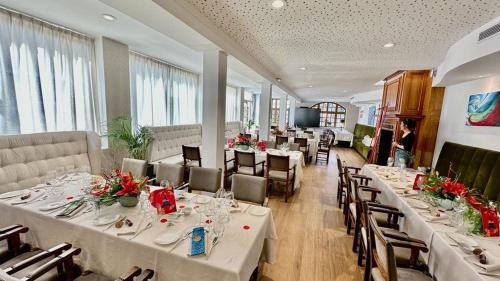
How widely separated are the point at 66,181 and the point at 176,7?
2.12 meters

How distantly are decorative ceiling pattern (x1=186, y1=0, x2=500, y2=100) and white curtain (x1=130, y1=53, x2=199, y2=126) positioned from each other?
2.36 m

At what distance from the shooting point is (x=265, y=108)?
6441 millimetres

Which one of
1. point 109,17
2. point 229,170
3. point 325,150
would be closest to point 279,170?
point 229,170

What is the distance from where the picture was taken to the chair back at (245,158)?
12.1 feet

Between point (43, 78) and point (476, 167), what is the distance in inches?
239

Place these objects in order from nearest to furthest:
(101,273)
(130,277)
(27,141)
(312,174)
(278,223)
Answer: (130,277), (101,273), (27,141), (278,223), (312,174)

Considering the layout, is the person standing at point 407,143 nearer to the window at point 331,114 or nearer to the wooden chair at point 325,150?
the wooden chair at point 325,150

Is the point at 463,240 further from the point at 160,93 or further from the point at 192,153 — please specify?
the point at 160,93

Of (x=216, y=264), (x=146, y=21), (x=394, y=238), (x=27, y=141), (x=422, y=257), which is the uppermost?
(x=146, y=21)

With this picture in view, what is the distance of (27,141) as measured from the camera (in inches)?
93.4

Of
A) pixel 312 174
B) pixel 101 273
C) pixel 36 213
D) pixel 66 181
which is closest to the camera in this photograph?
pixel 101 273

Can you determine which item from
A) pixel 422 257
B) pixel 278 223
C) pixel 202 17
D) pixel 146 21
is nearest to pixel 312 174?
pixel 278 223

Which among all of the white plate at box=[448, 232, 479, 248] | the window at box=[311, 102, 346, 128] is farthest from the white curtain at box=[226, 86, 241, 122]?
the white plate at box=[448, 232, 479, 248]

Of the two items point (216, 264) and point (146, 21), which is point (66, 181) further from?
point (216, 264)
